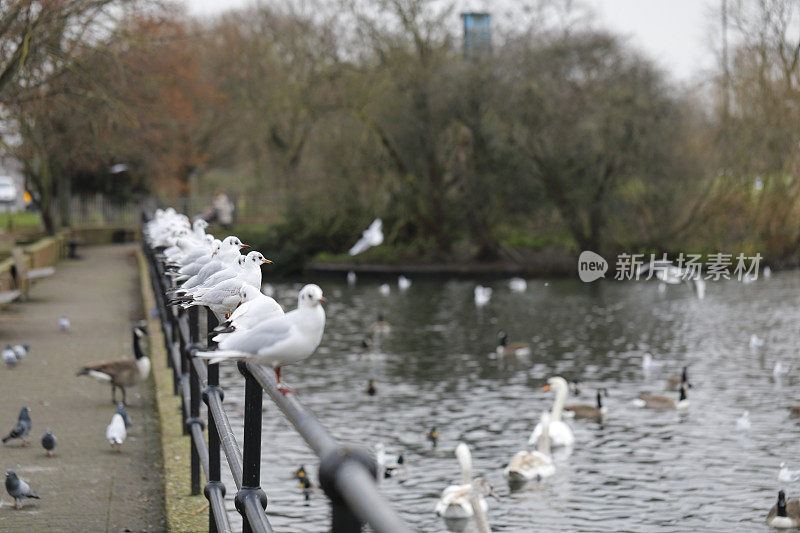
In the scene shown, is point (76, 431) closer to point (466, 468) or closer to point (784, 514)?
point (466, 468)

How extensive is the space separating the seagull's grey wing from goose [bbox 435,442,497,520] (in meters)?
8.78

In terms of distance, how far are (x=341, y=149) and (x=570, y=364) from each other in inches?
820

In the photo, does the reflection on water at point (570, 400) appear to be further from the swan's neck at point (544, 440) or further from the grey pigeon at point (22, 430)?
the grey pigeon at point (22, 430)

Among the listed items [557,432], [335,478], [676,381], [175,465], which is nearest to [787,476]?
[557,432]

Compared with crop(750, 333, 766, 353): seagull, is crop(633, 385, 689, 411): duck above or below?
below

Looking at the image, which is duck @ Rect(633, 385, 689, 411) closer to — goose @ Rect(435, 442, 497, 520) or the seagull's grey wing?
goose @ Rect(435, 442, 497, 520)

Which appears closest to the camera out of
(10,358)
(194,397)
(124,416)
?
(194,397)

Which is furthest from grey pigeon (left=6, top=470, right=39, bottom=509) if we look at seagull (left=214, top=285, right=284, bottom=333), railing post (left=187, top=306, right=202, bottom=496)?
seagull (left=214, top=285, right=284, bottom=333)

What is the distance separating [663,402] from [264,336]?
15608 millimetres

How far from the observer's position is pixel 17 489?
5.80m

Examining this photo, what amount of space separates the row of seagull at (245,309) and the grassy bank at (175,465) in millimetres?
1147

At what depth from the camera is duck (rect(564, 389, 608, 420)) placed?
17.2 m

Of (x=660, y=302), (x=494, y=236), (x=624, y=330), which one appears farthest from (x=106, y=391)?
(x=494, y=236)

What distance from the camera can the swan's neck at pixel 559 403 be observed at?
16.2 m
